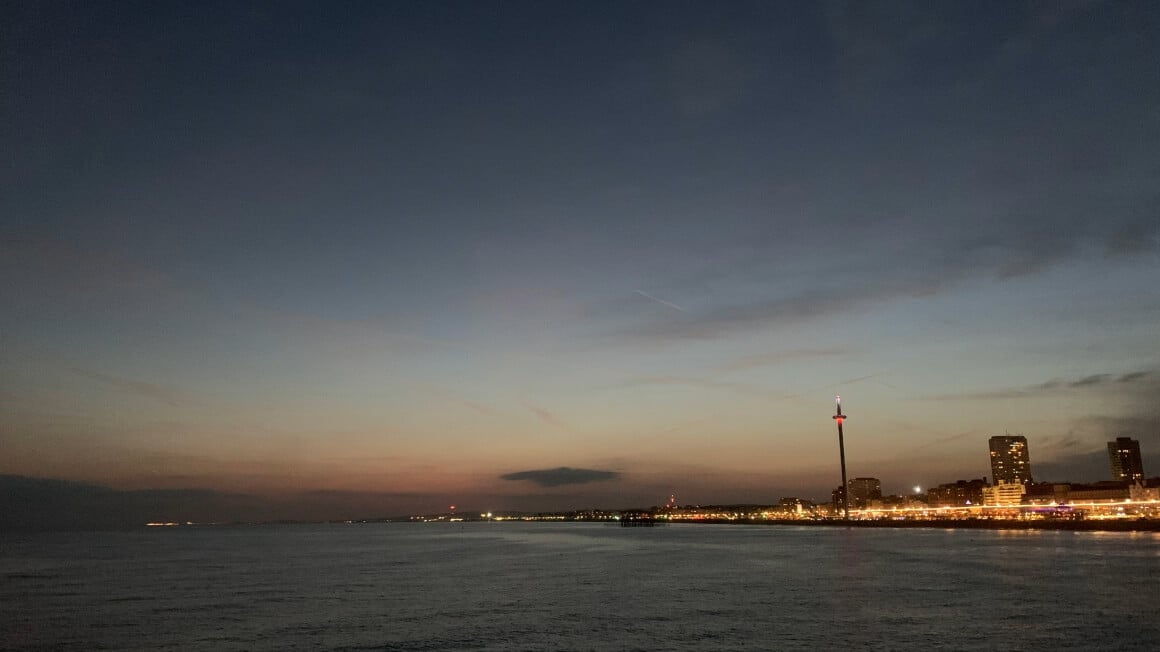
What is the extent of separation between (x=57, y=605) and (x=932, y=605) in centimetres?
6885

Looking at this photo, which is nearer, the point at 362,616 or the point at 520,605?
the point at 362,616

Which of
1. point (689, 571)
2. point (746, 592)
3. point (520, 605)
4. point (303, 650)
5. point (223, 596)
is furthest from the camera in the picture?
point (689, 571)

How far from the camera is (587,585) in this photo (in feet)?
235

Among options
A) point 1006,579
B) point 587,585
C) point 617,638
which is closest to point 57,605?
point 587,585

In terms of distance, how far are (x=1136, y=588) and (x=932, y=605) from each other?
20247 mm

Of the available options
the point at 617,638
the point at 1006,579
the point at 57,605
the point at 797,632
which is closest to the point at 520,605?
the point at 617,638

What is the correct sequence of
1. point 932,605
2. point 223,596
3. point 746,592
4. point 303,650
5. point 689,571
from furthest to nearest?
point 689,571 → point 223,596 → point 746,592 → point 932,605 → point 303,650

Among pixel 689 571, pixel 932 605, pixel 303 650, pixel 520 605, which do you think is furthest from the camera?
pixel 689 571

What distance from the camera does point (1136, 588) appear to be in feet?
197

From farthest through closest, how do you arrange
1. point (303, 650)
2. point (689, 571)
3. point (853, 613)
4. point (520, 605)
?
point (689, 571), point (520, 605), point (853, 613), point (303, 650)

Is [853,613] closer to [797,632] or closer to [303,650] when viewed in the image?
[797,632]

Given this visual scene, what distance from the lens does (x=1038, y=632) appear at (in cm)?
4231

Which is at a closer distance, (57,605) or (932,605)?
(932,605)

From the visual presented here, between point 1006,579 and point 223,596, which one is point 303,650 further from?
point 1006,579
